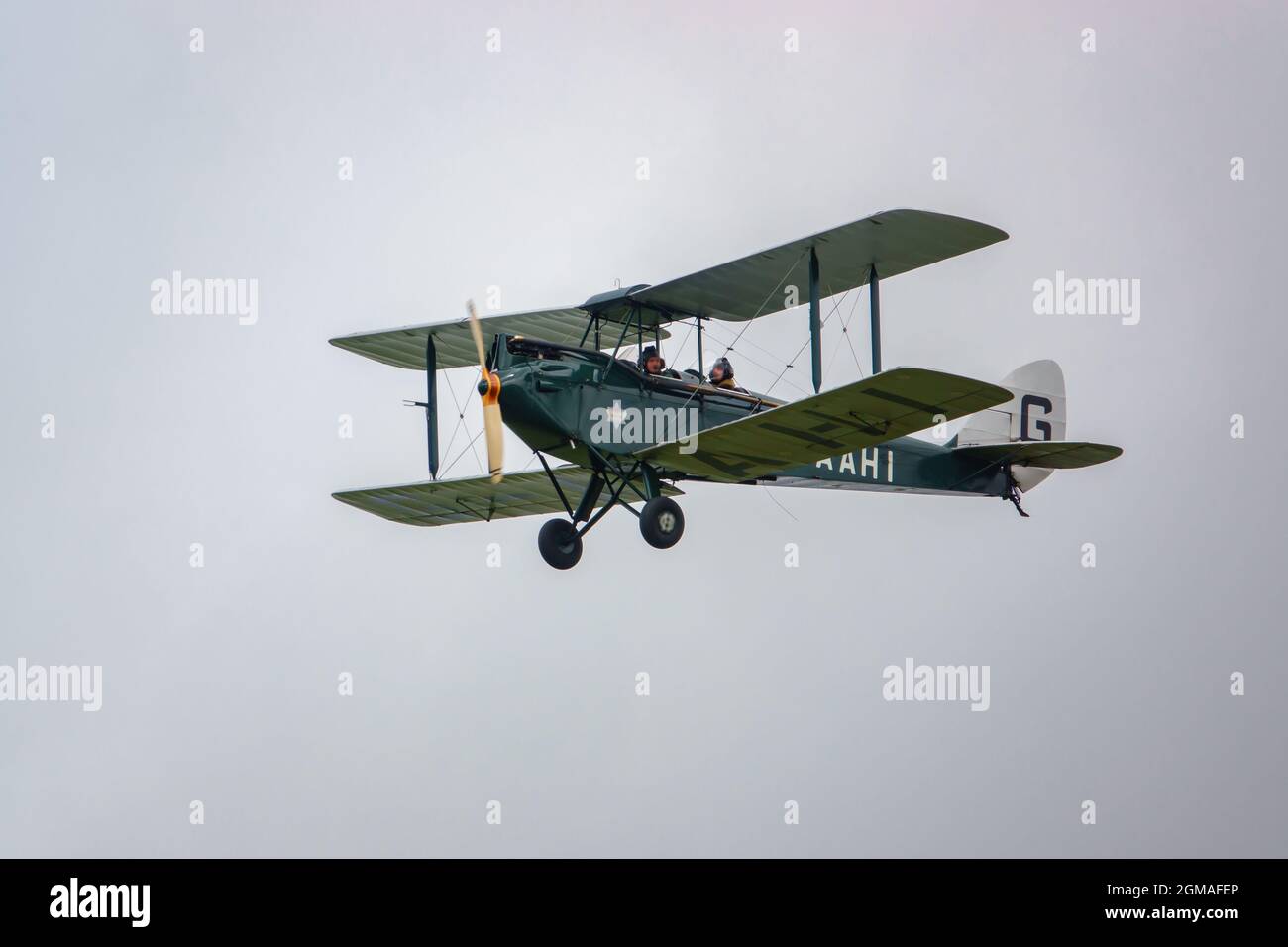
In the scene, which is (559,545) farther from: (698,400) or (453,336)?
(453,336)

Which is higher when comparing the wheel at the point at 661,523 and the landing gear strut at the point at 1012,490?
the landing gear strut at the point at 1012,490

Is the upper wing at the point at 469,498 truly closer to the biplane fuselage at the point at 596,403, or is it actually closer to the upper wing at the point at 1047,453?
the biplane fuselage at the point at 596,403

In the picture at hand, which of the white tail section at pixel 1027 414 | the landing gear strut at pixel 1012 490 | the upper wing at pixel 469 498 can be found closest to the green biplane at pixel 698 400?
the upper wing at pixel 469 498
